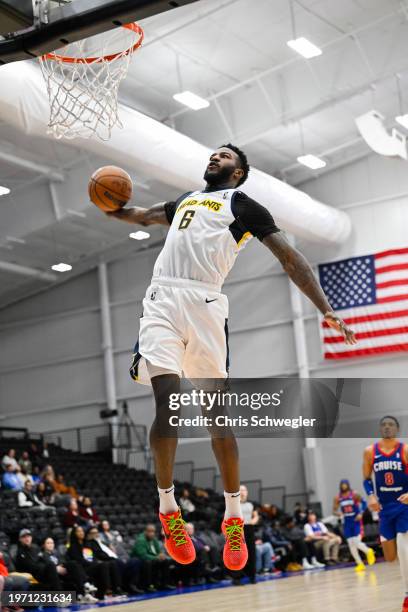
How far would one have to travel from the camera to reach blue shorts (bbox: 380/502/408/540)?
25.4ft

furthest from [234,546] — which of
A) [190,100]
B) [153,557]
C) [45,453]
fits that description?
[45,453]

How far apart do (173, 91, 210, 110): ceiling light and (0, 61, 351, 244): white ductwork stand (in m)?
0.65

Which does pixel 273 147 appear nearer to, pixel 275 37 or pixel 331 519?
pixel 275 37

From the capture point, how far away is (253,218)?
14.1ft

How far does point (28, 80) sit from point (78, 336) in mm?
14267

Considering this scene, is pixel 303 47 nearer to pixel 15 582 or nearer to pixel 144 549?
pixel 144 549

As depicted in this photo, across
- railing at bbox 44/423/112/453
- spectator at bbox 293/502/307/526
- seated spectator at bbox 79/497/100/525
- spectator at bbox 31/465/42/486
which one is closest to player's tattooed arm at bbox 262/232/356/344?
seated spectator at bbox 79/497/100/525

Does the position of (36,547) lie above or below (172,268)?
below

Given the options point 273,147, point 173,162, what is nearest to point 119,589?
point 173,162

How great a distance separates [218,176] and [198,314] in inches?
30.8

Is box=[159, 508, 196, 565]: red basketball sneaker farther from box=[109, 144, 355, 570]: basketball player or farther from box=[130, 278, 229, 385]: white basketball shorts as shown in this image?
box=[130, 278, 229, 385]: white basketball shorts

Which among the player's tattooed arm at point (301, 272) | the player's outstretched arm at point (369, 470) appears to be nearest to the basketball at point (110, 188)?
the player's tattooed arm at point (301, 272)

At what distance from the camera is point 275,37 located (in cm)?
1792

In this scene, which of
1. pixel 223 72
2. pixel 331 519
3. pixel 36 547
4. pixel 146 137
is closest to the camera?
pixel 36 547
